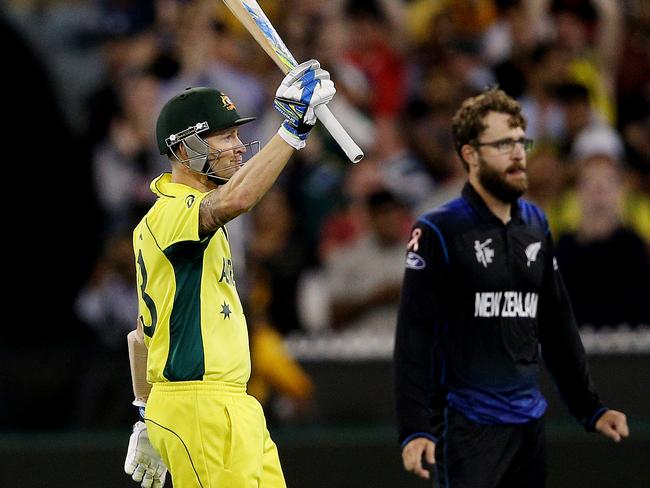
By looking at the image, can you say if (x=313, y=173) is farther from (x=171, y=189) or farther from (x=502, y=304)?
(x=171, y=189)

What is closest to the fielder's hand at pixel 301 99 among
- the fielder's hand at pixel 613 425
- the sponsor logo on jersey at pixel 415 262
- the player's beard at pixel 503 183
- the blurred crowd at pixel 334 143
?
the sponsor logo on jersey at pixel 415 262

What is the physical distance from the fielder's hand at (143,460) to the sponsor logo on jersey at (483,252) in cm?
167

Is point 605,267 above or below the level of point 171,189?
below

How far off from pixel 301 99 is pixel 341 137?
20cm

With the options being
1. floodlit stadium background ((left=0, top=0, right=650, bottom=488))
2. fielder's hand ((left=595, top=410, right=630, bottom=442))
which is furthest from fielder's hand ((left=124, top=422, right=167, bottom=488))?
floodlit stadium background ((left=0, top=0, right=650, bottom=488))

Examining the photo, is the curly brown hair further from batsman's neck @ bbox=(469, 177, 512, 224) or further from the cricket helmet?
the cricket helmet

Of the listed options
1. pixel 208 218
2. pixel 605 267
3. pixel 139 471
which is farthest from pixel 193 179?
pixel 605 267

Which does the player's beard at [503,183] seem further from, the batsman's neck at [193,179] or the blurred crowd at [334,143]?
the blurred crowd at [334,143]

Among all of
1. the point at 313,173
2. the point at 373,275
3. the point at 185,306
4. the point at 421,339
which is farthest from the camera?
the point at 313,173

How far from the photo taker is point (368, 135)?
10188 mm

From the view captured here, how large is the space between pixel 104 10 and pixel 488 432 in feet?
21.2

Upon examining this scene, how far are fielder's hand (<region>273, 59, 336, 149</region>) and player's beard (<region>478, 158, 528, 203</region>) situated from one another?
1411mm

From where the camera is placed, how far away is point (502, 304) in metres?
5.78

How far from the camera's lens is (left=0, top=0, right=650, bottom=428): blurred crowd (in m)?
9.15
